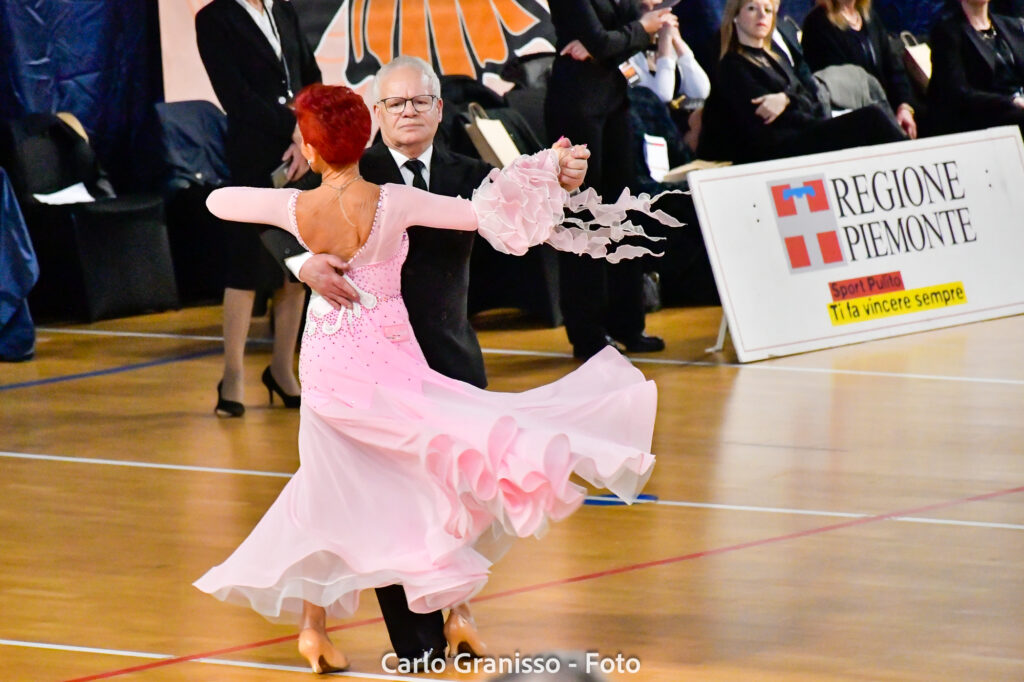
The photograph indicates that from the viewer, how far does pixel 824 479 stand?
5.87m

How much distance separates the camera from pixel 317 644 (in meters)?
4.02

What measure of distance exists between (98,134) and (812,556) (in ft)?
23.3

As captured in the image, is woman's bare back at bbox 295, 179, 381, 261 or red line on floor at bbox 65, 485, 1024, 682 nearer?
woman's bare back at bbox 295, 179, 381, 261

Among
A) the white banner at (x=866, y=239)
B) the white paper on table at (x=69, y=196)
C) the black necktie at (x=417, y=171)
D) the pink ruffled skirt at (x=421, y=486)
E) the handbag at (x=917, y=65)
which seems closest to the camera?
the pink ruffled skirt at (x=421, y=486)

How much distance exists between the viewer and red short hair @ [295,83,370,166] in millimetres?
3824

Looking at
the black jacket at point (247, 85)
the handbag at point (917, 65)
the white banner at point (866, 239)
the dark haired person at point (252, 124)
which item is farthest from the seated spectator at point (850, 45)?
the black jacket at point (247, 85)

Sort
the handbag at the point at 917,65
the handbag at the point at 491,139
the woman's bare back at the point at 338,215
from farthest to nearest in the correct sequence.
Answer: the handbag at the point at 917,65
the handbag at the point at 491,139
the woman's bare back at the point at 338,215

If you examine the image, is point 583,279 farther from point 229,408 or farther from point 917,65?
point 917,65

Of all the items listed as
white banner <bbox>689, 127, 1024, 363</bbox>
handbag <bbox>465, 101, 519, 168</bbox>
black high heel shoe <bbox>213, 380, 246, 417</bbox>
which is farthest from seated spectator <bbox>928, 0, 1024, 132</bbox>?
black high heel shoe <bbox>213, 380, 246, 417</bbox>

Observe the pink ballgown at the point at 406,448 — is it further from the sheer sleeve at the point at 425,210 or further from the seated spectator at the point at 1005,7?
the seated spectator at the point at 1005,7

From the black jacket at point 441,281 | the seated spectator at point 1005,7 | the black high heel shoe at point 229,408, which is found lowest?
the black high heel shoe at point 229,408

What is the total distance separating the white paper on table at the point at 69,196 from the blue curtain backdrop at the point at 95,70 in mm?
586

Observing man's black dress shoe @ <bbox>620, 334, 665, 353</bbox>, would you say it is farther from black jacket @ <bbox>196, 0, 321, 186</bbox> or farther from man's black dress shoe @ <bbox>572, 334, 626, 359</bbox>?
black jacket @ <bbox>196, 0, 321, 186</bbox>

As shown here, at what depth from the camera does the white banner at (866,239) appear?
8.39m
